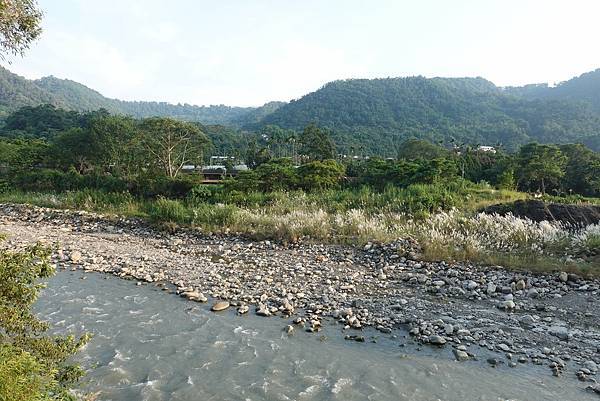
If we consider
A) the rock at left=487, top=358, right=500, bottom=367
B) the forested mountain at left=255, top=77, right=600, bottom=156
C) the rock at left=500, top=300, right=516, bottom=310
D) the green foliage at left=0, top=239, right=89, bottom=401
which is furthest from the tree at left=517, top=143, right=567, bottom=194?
the forested mountain at left=255, top=77, right=600, bottom=156

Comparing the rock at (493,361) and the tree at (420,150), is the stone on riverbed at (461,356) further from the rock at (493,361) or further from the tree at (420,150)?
the tree at (420,150)

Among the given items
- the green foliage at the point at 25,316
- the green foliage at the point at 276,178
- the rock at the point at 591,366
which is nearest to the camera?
the green foliage at the point at 25,316

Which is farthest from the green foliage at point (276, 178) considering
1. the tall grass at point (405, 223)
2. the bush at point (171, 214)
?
the bush at point (171, 214)

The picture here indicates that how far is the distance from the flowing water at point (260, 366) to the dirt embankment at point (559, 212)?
953 cm

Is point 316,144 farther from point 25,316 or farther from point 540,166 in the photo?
point 25,316

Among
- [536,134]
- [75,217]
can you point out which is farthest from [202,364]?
[536,134]

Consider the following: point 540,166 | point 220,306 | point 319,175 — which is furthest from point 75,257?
point 540,166

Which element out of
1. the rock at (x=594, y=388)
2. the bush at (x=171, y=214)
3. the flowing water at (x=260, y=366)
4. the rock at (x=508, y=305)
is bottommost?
the flowing water at (x=260, y=366)

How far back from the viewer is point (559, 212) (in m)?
13.4

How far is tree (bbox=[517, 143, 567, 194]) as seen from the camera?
105 ft

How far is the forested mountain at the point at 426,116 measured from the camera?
107 m

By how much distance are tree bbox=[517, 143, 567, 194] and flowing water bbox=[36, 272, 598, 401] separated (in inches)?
1252

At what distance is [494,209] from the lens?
1511 centimetres

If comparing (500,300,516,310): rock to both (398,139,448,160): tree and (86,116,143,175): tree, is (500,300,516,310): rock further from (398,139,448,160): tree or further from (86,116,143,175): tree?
(398,139,448,160): tree
